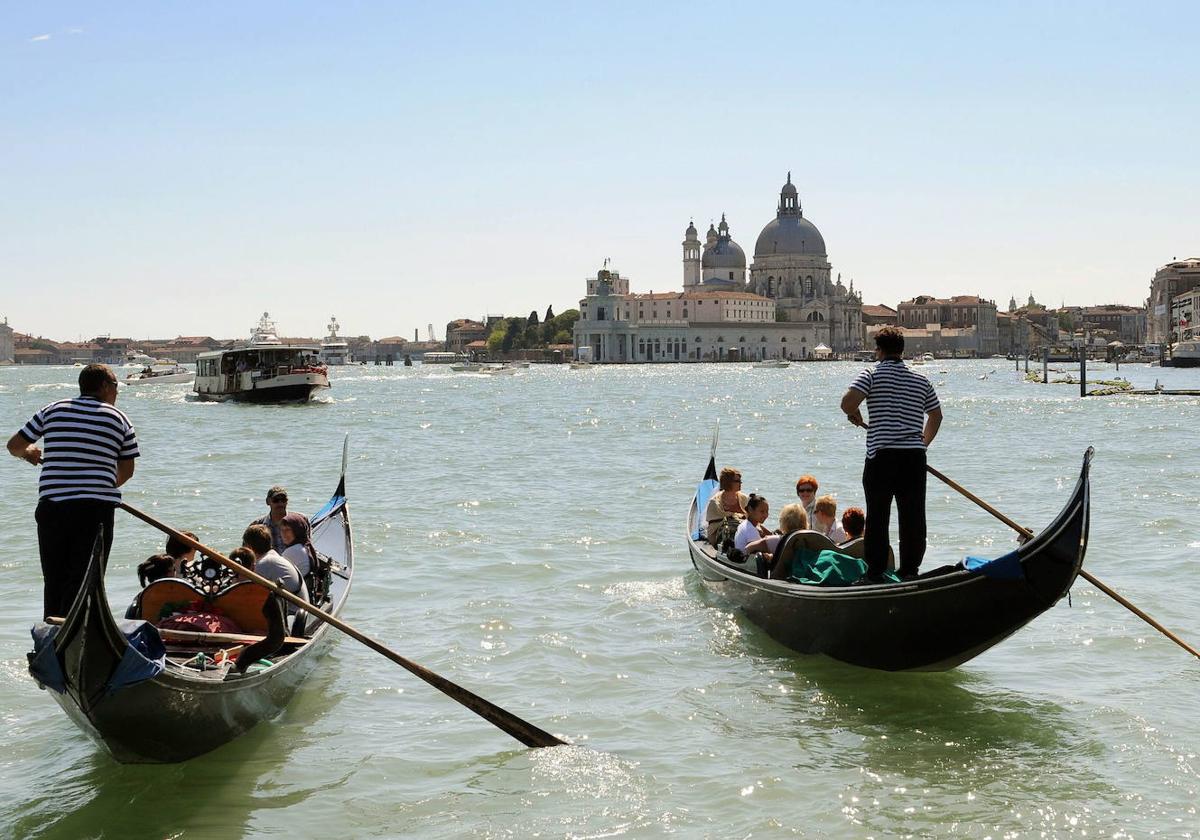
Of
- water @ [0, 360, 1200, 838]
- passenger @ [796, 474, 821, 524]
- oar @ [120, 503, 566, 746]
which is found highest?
passenger @ [796, 474, 821, 524]

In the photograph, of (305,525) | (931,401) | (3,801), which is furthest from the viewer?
(305,525)

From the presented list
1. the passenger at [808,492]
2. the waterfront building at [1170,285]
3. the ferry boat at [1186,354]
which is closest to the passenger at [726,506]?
the passenger at [808,492]

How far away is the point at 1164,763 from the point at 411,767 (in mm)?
2728

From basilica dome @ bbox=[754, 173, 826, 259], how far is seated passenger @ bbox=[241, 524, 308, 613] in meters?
116

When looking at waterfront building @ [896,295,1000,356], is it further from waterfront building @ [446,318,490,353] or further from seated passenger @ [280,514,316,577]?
seated passenger @ [280,514,316,577]

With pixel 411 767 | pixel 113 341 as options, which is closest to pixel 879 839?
pixel 411 767

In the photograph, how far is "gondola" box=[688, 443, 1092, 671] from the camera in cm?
506

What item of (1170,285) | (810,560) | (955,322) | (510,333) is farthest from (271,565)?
(955,322)

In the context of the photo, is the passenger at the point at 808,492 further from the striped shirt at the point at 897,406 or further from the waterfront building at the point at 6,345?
the waterfront building at the point at 6,345

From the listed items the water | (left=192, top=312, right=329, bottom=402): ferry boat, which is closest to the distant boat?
(left=192, top=312, right=329, bottom=402): ferry boat

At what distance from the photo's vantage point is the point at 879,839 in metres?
4.35

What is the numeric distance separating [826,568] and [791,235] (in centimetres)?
11646

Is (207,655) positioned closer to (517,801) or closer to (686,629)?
(517,801)

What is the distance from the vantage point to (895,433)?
554cm
